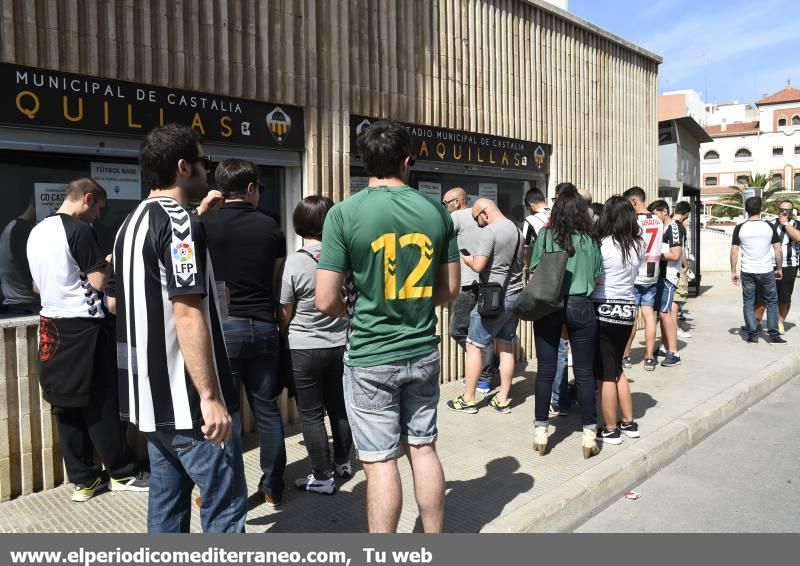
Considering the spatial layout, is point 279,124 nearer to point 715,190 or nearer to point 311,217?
point 311,217

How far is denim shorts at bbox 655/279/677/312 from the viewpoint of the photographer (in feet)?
24.9

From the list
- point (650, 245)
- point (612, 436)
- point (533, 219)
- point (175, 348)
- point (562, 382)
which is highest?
point (533, 219)

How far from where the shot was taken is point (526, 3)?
24.9ft

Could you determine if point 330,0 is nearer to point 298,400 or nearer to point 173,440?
point 298,400

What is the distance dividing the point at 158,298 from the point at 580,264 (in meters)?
3.02

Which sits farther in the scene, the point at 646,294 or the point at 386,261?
the point at 646,294

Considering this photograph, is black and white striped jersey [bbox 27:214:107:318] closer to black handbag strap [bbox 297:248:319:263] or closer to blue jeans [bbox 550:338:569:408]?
black handbag strap [bbox 297:248:319:263]

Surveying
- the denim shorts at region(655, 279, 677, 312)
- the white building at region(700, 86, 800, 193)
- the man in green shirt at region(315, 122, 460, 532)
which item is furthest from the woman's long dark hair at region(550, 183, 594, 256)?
the white building at region(700, 86, 800, 193)

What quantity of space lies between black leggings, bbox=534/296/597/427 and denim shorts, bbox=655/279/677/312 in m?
3.39

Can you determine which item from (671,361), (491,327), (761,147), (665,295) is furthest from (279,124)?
(761,147)

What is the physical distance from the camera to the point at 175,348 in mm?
2441

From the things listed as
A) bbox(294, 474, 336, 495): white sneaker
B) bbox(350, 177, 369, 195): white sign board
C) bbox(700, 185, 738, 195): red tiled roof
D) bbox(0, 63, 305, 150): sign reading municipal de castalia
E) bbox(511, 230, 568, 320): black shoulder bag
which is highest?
bbox(700, 185, 738, 195): red tiled roof

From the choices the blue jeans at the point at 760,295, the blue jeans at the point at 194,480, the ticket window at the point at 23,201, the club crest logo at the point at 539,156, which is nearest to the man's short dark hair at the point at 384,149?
→ the blue jeans at the point at 194,480

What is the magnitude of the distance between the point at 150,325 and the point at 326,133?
3.32 meters
